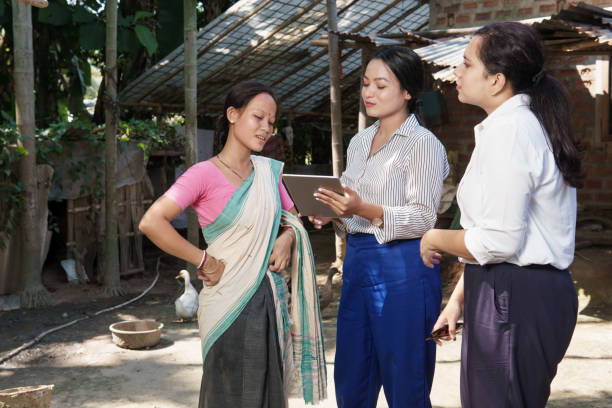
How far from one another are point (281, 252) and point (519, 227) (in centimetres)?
100

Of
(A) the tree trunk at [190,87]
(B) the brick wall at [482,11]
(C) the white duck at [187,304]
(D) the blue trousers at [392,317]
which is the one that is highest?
(B) the brick wall at [482,11]

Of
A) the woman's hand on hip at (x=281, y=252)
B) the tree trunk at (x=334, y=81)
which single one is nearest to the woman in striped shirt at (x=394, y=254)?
the woman's hand on hip at (x=281, y=252)

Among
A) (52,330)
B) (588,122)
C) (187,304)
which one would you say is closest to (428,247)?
(187,304)

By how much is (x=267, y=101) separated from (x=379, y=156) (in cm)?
47

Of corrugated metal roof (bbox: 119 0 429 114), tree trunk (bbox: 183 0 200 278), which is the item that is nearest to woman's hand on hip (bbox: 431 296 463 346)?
tree trunk (bbox: 183 0 200 278)

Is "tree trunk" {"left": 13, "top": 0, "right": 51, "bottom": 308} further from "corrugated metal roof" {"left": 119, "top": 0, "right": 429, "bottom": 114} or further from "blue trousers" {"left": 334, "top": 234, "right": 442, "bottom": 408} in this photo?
"blue trousers" {"left": 334, "top": 234, "right": 442, "bottom": 408}

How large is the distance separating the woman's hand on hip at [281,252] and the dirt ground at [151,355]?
1711 millimetres

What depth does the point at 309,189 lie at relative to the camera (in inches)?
87.5

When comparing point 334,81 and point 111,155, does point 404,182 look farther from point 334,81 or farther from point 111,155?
point 111,155

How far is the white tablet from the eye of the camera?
84.4 inches

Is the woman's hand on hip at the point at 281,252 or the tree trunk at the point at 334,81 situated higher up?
the tree trunk at the point at 334,81

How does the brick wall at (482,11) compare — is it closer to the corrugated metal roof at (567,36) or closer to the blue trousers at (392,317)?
the corrugated metal roof at (567,36)

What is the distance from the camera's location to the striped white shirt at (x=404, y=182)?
90.0 inches

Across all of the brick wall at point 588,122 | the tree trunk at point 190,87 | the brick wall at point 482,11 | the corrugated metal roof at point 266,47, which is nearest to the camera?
the tree trunk at point 190,87
